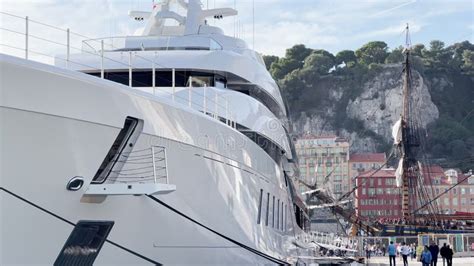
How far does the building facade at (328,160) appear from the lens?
11344cm

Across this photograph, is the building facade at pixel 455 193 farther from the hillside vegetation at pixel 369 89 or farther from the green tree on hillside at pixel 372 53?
the green tree on hillside at pixel 372 53

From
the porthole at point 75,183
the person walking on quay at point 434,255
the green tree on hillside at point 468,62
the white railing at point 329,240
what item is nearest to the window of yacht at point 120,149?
the porthole at point 75,183

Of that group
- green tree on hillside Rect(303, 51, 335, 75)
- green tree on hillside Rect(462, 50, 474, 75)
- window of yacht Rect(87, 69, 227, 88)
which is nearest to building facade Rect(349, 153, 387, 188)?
green tree on hillside Rect(303, 51, 335, 75)

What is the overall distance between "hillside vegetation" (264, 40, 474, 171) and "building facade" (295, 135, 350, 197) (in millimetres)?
21297

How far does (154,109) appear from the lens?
9008 millimetres

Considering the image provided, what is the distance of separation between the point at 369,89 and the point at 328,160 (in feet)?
134

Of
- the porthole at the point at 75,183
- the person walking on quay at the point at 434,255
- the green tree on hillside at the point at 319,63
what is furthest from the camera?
the green tree on hillside at the point at 319,63

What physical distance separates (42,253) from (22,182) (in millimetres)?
776

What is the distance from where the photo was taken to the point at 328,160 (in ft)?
384

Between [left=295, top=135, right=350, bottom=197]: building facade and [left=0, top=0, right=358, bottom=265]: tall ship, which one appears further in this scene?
[left=295, top=135, right=350, bottom=197]: building facade

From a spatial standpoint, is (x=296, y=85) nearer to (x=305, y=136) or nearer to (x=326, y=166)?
(x=305, y=136)

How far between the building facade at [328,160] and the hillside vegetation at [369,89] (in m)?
21.3

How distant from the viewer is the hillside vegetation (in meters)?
145

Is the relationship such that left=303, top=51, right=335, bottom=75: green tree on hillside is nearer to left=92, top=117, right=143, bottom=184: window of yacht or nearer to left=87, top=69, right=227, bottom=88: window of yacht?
left=87, top=69, right=227, bottom=88: window of yacht
